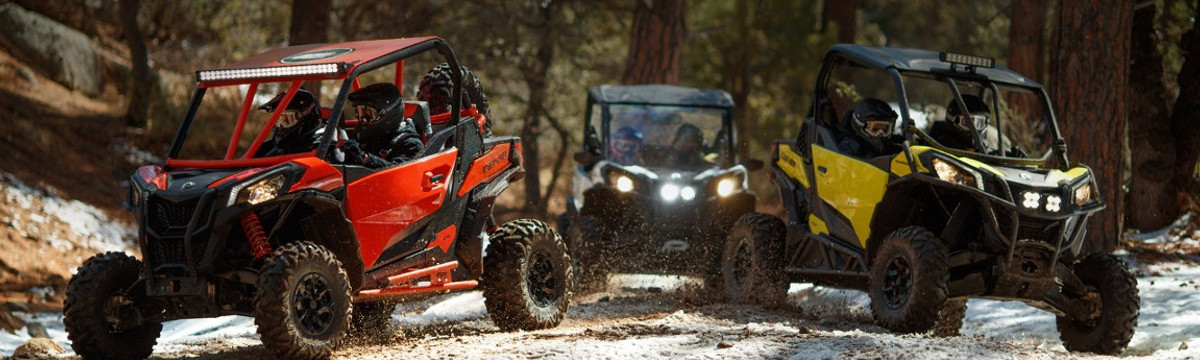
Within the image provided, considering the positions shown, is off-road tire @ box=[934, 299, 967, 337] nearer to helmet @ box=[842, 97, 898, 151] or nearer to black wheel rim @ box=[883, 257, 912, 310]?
black wheel rim @ box=[883, 257, 912, 310]

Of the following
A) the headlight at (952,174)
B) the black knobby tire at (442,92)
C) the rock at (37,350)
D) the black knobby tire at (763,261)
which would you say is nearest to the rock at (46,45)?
the black knobby tire at (442,92)

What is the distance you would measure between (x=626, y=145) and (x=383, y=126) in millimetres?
5670

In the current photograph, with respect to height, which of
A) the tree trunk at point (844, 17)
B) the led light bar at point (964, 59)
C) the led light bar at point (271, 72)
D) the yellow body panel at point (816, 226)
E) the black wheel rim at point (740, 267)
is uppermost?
the tree trunk at point (844, 17)

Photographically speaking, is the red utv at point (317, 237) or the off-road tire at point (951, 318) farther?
the off-road tire at point (951, 318)

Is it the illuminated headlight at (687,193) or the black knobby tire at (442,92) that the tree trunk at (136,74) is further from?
the black knobby tire at (442,92)

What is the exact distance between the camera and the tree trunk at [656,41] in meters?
19.5

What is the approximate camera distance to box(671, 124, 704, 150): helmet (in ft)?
45.0

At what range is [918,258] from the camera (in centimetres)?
847

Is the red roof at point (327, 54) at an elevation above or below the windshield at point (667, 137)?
above

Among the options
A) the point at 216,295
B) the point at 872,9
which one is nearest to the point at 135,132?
the point at 216,295

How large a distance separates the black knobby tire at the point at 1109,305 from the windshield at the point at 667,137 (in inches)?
201

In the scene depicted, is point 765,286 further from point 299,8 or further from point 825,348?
point 299,8

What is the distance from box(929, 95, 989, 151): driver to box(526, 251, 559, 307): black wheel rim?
2.89 m

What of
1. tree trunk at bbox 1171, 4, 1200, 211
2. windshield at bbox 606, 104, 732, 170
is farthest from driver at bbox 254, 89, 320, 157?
tree trunk at bbox 1171, 4, 1200, 211
